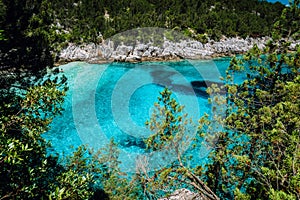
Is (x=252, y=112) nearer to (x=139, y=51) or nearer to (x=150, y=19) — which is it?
(x=139, y=51)

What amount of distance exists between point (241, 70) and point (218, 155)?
355cm

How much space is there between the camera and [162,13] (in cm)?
6781

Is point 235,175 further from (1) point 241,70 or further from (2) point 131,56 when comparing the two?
(2) point 131,56

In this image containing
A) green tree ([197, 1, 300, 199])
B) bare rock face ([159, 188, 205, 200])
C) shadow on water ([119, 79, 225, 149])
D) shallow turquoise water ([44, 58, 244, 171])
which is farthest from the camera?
shallow turquoise water ([44, 58, 244, 171])

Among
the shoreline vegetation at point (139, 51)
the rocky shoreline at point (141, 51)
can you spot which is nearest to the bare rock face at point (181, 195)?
the shoreline vegetation at point (139, 51)

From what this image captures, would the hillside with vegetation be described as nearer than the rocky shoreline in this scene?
Yes

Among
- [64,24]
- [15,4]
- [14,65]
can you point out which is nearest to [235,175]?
[14,65]

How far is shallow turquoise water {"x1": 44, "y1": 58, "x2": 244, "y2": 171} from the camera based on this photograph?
17.7m

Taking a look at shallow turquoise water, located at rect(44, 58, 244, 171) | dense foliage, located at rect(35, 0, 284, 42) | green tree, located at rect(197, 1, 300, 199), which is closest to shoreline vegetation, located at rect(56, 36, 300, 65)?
shallow turquoise water, located at rect(44, 58, 244, 171)

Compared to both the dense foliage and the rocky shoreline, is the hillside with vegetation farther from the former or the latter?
the dense foliage

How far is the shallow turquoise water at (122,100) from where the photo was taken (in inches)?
696

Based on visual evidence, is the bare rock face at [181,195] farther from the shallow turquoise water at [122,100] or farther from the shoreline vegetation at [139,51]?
the shoreline vegetation at [139,51]

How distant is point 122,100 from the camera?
2673 centimetres

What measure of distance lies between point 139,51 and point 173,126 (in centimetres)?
4128
